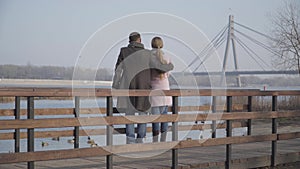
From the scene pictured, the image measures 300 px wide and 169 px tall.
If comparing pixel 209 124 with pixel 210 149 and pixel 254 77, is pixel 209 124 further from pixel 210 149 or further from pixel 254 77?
pixel 254 77

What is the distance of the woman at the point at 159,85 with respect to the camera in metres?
7.12

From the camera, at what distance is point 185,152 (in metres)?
8.70

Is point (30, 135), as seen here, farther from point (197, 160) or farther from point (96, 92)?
point (197, 160)

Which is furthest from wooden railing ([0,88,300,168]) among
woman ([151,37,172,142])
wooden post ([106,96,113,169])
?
woman ([151,37,172,142])

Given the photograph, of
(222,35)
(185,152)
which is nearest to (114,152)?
(185,152)

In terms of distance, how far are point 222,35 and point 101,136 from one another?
148 ft

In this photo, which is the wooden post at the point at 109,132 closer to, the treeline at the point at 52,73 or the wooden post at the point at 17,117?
the treeline at the point at 52,73

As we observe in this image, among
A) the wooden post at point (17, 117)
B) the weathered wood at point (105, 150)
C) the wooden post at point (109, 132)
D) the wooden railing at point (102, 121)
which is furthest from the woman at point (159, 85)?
the wooden post at point (17, 117)

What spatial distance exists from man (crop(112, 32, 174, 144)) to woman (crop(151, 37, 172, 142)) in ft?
0.31

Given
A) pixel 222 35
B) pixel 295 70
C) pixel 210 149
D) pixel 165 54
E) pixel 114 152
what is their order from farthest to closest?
1. pixel 222 35
2. pixel 295 70
3. pixel 210 149
4. pixel 165 54
5. pixel 114 152

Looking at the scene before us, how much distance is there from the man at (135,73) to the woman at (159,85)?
0.31 ft

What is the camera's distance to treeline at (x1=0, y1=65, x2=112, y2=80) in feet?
20.6

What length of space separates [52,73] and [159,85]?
18.3ft

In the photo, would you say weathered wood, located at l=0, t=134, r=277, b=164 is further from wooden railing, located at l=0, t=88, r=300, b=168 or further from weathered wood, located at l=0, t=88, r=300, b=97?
weathered wood, located at l=0, t=88, r=300, b=97
